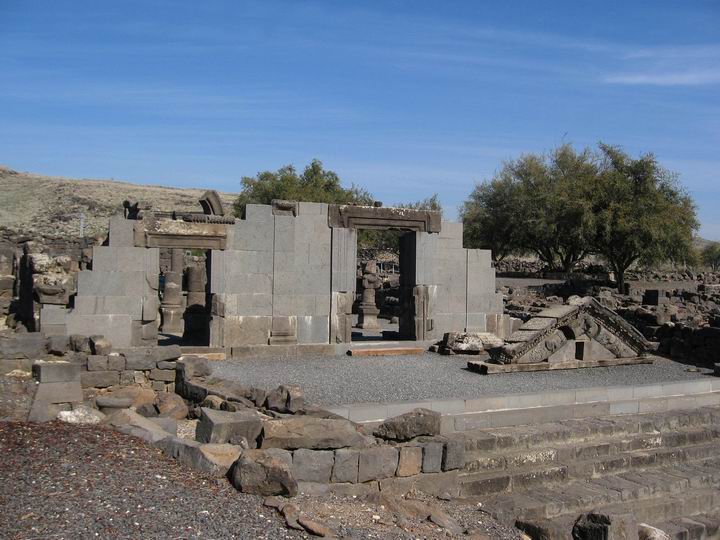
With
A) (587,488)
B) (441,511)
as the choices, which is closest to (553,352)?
(587,488)

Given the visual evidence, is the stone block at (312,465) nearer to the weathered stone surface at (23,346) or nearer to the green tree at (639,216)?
the weathered stone surface at (23,346)

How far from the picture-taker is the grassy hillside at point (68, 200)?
59.8 meters

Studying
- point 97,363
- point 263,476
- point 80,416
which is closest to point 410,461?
point 263,476

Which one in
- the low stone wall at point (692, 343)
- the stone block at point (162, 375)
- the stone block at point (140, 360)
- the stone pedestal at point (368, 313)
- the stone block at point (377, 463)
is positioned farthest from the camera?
the stone pedestal at point (368, 313)

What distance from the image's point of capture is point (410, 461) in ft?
24.5

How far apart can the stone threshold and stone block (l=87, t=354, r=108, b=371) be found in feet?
12.9

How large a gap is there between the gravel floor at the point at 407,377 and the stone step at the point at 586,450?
1890 mm

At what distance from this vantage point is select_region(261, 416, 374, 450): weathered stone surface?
23.5 ft

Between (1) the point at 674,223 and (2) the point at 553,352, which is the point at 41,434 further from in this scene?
(1) the point at 674,223

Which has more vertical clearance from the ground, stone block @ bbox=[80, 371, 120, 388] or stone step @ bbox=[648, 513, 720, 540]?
stone block @ bbox=[80, 371, 120, 388]

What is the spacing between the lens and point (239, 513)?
229 inches

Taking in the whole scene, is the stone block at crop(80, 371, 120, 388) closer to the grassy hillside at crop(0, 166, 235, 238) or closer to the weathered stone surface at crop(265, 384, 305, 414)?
the weathered stone surface at crop(265, 384, 305, 414)

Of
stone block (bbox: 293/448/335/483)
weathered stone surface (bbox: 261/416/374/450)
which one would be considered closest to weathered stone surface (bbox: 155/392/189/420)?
weathered stone surface (bbox: 261/416/374/450)

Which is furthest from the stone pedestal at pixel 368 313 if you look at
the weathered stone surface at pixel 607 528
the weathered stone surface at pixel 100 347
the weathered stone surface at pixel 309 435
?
the weathered stone surface at pixel 607 528
